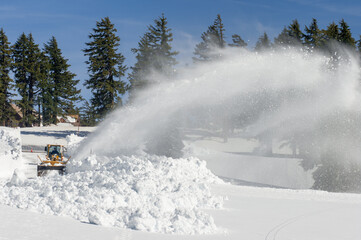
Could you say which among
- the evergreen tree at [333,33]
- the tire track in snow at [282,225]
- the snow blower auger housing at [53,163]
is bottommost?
the tire track in snow at [282,225]

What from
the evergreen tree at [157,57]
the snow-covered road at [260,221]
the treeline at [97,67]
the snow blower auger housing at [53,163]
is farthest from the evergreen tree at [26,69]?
the snow-covered road at [260,221]

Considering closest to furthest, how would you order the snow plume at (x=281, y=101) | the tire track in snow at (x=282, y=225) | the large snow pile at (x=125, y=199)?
1. the large snow pile at (x=125, y=199)
2. the tire track in snow at (x=282, y=225)
3. the snow plume at (x=281, y=101)

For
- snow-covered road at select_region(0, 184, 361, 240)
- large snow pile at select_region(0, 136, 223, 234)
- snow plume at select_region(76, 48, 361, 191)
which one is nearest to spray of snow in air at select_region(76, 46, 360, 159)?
snow plume at select_region(76, 48, 361, 191)

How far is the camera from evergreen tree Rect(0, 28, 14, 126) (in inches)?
1841

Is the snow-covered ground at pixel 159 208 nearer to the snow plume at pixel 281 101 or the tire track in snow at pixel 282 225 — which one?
the tire track in snow at pixel 282 225

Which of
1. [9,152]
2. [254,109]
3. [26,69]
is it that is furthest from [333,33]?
[26,69]

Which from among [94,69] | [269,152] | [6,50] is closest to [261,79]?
[269,152]

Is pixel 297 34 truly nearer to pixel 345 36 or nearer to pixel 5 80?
pixel 345 36

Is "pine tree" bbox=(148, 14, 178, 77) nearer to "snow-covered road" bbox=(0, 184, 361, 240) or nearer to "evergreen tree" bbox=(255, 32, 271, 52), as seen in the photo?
"evergreen tree" bbox=(255, 32, 271, 52)

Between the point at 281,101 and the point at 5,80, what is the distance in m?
34.5

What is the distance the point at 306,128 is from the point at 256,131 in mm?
11015

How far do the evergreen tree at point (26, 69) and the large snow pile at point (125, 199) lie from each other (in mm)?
37444

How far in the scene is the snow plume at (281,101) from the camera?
75.9ft

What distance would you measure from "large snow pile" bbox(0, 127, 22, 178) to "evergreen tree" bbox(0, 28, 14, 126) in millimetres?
19984
